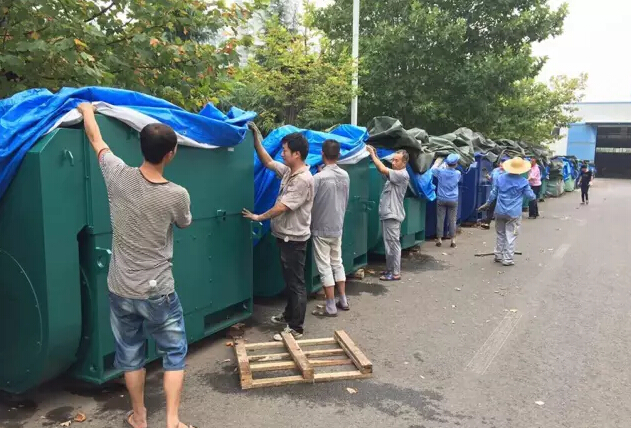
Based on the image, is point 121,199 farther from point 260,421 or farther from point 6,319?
point 260,421

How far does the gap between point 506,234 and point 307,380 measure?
6.07 m

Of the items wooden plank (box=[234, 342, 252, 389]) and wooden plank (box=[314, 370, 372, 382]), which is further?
wooden plank (box=[314, 370, 372, 382])

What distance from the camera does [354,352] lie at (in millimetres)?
4602

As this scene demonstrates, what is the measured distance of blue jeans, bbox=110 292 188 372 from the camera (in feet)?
10.2

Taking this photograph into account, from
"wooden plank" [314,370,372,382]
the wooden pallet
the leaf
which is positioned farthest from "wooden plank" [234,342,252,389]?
the leaf

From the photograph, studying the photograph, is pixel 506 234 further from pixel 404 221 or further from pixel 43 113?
pixel 43 113

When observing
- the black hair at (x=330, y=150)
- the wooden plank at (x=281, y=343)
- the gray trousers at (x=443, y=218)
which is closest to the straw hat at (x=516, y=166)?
the gray trousers at (x=443, y=218)

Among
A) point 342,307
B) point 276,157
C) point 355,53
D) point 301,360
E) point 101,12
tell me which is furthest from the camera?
point 355,53

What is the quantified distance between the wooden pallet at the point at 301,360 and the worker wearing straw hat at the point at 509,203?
5130 millimetres

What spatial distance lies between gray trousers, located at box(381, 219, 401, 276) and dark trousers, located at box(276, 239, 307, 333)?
2.71m

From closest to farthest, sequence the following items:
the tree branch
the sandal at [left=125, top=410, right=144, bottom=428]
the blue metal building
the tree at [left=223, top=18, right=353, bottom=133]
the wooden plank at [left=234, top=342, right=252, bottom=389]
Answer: the sandal at [left=125, top=410, right=144, bottom=428], the wooden plank at [left=234, top=342, right=252, bottom=389], the tree branch, the tree at [left=223, top=18, right=353, bottom=133], the blue metal building

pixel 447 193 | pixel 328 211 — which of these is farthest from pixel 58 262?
pixel 447 193

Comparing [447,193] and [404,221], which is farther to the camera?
[447,193]

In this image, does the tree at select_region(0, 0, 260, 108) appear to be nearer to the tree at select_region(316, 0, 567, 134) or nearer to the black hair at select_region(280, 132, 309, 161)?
the black hair at select_region(280, 132, 309, 161)
